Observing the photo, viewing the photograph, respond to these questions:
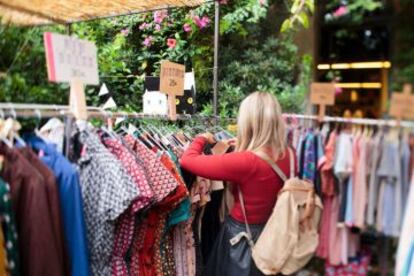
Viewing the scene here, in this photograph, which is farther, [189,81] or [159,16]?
[159,16]

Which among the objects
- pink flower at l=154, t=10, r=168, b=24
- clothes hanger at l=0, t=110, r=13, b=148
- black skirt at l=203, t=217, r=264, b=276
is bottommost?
black skirt at l=203, t=217, r=264, b=276

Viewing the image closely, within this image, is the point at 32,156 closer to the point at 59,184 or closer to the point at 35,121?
the point at 59,184

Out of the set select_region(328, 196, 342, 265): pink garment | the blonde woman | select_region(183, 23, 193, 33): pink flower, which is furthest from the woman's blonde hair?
select_region(183, 23, 193, 33): pink flower

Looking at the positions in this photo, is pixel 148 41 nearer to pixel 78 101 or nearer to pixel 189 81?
pixel 189 81

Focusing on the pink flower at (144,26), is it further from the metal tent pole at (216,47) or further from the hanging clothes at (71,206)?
the hanging clothes at (71,206)

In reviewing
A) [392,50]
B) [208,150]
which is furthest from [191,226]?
[392,50]

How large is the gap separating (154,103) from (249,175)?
0.85 metres

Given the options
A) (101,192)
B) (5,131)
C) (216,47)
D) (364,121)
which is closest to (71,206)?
(101,192)

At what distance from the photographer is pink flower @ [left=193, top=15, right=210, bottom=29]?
88.3 inches

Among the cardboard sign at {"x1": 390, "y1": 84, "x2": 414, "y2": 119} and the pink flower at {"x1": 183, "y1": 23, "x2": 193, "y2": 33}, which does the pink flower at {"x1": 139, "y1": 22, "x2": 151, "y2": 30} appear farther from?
the cardboard sign at {"x1": 390, "y1": 84, "x2": 414, "y2": 119}

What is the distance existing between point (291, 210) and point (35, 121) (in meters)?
0.87

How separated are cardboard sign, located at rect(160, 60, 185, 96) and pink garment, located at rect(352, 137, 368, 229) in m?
0.80

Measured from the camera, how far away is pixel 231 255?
147 cm

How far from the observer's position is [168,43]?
7.92 feet
